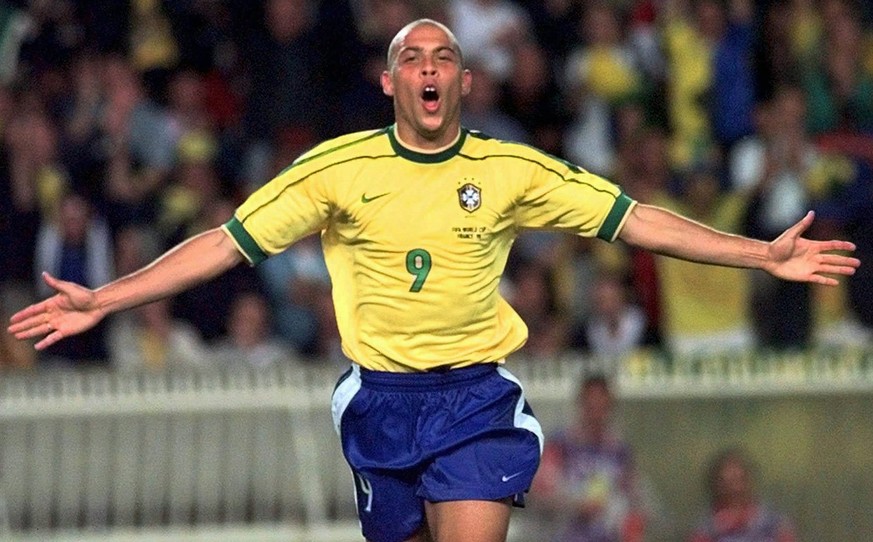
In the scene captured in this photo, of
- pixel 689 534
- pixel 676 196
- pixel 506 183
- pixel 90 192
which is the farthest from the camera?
pixel 90 192

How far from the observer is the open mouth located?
7695 mm

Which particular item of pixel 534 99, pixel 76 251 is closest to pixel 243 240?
pixel 76 251

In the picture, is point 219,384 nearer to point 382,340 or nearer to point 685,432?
point 685,432

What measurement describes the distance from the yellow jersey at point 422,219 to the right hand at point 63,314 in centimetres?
54

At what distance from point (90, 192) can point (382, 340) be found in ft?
22.5

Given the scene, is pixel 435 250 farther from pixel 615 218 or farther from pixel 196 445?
pixel 196 445

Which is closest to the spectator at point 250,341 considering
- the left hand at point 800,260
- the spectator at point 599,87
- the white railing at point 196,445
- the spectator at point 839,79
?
the white railing at point 196,445

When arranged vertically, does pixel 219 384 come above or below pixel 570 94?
below

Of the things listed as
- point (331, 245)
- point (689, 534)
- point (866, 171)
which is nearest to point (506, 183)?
point (331, 245)

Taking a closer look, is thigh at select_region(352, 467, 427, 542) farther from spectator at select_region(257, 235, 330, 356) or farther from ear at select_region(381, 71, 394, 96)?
spectator at select_region(257, 235, 330, 356)

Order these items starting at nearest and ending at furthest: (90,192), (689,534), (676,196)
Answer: (689,534) < (676,196) < (90,192)

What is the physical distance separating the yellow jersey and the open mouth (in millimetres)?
175

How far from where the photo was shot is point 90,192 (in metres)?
14.4

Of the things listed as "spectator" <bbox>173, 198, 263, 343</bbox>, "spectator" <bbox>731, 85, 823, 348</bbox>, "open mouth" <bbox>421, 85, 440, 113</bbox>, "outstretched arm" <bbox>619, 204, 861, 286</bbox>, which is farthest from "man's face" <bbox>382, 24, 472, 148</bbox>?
"spectator" <bbox>173, 198, 263, 343</bbox>
